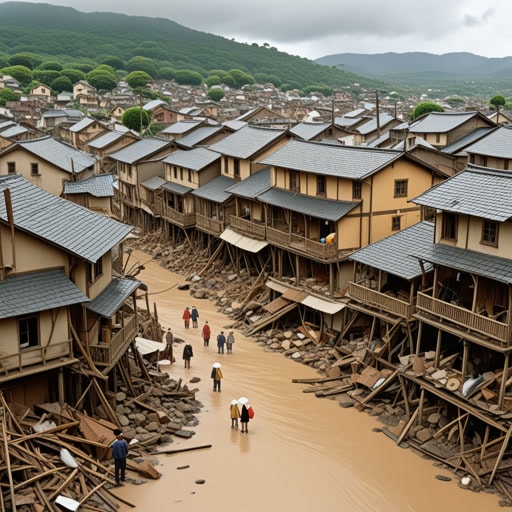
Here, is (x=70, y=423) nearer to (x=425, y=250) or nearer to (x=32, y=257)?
(x=32, y=257)

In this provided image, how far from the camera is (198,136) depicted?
2446 inches

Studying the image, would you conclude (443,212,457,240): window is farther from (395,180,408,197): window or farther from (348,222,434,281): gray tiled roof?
(395,180,408,197): window

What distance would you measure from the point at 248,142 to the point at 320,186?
1341 centimetres

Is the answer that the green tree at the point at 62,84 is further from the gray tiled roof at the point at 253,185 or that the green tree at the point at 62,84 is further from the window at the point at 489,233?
the window at the point at 489,233

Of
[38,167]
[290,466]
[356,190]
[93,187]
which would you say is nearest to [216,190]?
[93,187]

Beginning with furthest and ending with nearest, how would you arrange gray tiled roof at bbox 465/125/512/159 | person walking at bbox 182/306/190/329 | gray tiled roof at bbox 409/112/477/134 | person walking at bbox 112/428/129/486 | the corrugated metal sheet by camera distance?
gray tiled roof at bbox 409/112/477/134 < gray tiled roof at bbox 465/125/512/159 < the corrugated metal sheet < person walking at bbox 182/306/190/329 < person walking at bbox 112/428/129/486

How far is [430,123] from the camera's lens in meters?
59.7

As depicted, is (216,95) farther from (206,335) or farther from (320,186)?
(206,335)

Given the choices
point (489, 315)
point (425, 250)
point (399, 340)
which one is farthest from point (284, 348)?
point (489, 315)

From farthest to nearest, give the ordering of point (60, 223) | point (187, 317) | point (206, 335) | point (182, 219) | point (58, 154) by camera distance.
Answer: point (182, 219) → point (58, 154) → point (187, 317) → point (206, 335) → point (60, 223)

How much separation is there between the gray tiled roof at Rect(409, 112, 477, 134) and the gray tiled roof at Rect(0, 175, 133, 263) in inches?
1544

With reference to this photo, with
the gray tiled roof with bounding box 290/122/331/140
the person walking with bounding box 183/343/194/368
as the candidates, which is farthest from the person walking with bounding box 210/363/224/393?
the gray tiled roof with bounding box 290/122/331/140

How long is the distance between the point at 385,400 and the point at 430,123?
3850 cm

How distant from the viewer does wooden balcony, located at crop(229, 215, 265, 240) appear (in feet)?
136
